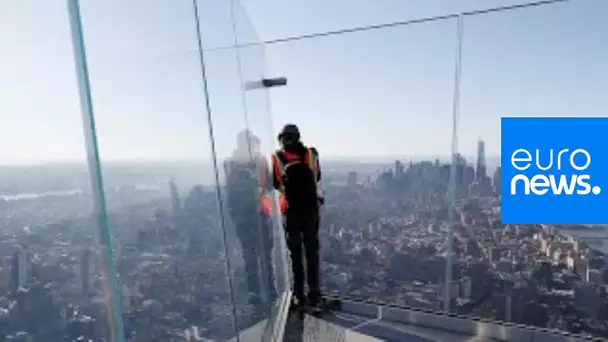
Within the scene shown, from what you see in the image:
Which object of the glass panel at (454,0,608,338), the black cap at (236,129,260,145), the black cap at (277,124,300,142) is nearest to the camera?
the black cap at (236,129,260,145)

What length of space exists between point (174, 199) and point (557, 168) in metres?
2.81

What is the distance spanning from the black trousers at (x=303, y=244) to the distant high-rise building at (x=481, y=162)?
1151 millimetres

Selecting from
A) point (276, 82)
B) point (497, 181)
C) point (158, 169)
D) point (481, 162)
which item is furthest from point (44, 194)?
point (497, 181)

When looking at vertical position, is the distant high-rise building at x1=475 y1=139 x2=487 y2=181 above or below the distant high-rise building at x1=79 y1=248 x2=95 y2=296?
below

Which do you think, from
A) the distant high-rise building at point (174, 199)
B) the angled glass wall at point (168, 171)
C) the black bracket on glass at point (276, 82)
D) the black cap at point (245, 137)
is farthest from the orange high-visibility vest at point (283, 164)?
the distant high-rise building at point (174, 199)

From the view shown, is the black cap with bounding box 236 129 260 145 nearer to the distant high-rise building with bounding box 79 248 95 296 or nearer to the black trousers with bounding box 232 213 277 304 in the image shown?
the black trousers with bounding box 232 213 277 304

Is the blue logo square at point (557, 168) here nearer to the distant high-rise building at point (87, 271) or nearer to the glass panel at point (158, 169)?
the glass panel at point (158, 169)

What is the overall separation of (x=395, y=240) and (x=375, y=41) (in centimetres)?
146

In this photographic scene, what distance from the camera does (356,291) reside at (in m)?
3.18

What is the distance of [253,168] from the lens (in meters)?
2.26

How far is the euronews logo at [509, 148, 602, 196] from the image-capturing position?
307 cm

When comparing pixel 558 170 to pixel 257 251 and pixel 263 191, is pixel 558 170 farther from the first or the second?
pixel 257 251

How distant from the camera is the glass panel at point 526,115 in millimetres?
2951

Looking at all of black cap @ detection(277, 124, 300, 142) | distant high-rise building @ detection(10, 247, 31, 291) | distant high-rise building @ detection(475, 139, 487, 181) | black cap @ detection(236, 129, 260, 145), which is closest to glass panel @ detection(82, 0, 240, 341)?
distant high-rise building @ detection(10, 247, 31, 291)
